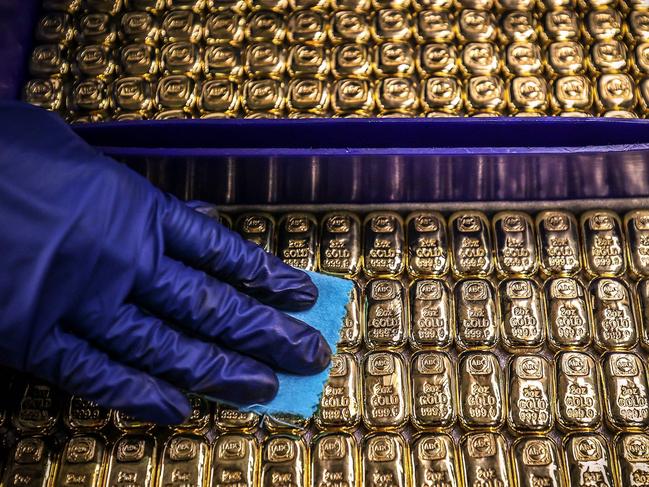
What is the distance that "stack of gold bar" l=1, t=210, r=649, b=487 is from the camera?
152 centimetres

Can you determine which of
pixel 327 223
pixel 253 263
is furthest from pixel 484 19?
pixel 253 263

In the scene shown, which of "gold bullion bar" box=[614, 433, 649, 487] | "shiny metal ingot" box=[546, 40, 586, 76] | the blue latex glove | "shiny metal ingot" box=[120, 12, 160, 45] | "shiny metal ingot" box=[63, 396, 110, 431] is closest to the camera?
the blue latex glove

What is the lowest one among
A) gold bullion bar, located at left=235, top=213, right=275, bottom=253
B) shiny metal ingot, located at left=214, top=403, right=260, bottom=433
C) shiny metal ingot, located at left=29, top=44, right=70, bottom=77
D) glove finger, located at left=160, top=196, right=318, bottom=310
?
shiny metal ingot, located at left=214, top=403, right=260, bottom=433

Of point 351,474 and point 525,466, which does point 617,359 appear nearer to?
point 525,466

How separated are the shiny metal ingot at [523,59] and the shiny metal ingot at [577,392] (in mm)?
792

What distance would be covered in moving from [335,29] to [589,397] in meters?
1.21

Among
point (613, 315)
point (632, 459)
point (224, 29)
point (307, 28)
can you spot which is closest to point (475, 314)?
point (613, 315)

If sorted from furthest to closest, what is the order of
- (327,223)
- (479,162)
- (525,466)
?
(327,223)
(479,162)
(525,466)

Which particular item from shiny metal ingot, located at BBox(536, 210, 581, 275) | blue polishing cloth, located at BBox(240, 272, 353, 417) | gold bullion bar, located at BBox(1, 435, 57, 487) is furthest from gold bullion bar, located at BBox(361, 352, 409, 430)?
gold bullion bar, located at BBox(1, 435, 57, 487)

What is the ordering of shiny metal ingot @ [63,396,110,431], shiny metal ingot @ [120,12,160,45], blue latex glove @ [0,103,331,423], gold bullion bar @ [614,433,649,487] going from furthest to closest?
shiny metal ingot @ [120,12,160,45] → shiny metal ingot @ [63,396,110,431] → gold bullion bar @ [614,433,649,487] → blue latex glove @ [0,103,331,423]

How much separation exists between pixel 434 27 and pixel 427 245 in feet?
2.13

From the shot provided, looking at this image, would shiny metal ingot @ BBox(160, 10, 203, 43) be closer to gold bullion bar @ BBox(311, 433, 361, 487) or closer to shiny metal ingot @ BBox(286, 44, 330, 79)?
shiny metal ingot @ BBox(286, 44, 330, 79)

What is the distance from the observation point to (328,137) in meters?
1.64

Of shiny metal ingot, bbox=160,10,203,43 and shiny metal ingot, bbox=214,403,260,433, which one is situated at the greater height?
shiny metal ingot, bbox=160,10,203,43
